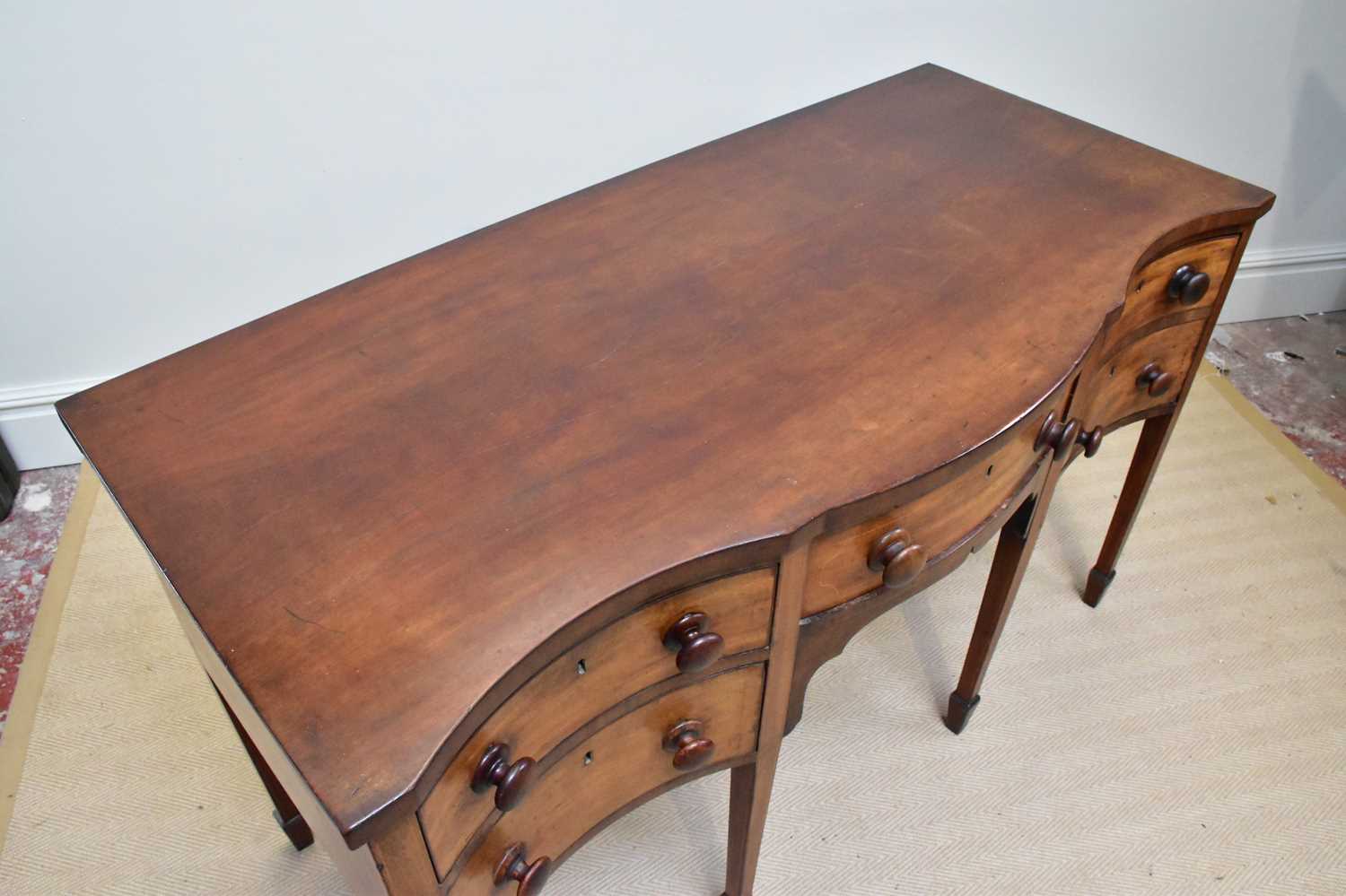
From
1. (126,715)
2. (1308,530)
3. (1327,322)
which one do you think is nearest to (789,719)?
(126,715)

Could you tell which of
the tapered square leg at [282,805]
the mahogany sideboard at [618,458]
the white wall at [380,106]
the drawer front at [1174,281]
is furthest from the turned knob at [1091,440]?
the tapered square leg at [282,805]

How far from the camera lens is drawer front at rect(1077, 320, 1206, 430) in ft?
4.13

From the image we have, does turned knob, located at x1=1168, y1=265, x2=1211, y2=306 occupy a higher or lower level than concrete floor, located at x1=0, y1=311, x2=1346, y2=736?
higher

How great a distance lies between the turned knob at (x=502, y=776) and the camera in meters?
0.74

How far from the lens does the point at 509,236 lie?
1141mm

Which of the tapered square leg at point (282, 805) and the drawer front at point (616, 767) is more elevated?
the drawer front at point (616, 767)

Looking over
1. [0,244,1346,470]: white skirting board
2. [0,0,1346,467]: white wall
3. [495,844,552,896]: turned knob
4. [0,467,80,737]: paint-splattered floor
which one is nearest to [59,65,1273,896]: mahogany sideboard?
[495,844,552,896]: turned knob

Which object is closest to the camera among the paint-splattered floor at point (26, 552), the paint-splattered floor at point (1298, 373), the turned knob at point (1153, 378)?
the turned knob at point (1153, 378)

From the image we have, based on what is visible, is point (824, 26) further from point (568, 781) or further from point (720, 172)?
point (568, 781)

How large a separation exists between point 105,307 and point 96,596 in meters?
0.49

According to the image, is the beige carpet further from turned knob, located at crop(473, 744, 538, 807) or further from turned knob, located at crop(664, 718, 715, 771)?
turned knob, located at crop(473, 744, 538, 807)

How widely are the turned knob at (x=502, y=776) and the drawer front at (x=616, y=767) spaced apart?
0.08 m

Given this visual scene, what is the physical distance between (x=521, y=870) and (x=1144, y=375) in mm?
987

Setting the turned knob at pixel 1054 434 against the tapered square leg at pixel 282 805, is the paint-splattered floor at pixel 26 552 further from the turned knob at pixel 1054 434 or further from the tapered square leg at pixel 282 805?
the turned knob at pixel 1054 434
